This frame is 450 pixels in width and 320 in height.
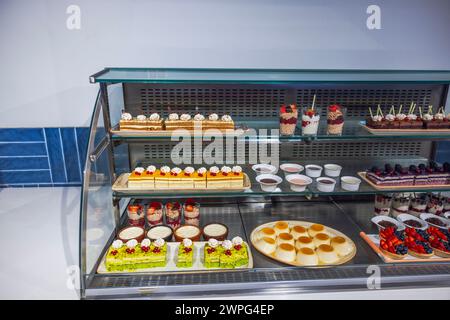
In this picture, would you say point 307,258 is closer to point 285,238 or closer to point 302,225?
point 285,238

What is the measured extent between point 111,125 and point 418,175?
2.60m

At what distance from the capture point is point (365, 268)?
2.44 metres

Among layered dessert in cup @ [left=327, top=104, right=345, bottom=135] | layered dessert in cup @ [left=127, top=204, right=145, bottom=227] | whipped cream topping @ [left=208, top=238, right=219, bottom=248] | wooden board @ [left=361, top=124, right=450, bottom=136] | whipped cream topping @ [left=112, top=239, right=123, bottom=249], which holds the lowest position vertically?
whipped cream topping @ [left=208, top=238, right=219, bottom=248]

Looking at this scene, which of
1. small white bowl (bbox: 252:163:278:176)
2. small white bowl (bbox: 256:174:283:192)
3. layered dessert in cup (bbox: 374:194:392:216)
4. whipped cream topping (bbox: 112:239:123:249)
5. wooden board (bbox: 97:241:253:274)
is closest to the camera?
wooden board (bbox: 97:241:253:274)

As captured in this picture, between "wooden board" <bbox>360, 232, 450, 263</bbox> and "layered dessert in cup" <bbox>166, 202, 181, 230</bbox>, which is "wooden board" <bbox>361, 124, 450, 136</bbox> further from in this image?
"layered dessert in cup" <bbox>166, 202, 181, 230</bbox>

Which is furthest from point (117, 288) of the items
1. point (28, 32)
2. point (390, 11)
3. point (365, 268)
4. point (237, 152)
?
point (390, 11)

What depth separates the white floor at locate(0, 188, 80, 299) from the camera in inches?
87.0

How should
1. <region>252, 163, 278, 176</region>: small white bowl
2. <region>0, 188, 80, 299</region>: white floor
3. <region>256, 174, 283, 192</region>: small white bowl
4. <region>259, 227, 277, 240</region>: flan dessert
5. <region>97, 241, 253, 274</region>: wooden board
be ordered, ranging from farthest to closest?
<region>252, 163, 278, 176</region>: small white bowl → <region>259, 227, 277, 240</region>: flan dessert → <region>256, 174, 283, 192</region>: small white bowl → <region>97, 241, 253, 274</region>: wooden board → <region>0, 188, 80, 299</region>: white floor

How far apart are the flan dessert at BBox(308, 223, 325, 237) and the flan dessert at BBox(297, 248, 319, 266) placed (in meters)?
0.29

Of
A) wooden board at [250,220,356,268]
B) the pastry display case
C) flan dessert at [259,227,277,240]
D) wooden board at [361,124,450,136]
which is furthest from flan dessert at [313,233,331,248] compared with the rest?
wooden board at [361,124,450,136]

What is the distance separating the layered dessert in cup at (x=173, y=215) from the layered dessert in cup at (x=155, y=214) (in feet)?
0.22

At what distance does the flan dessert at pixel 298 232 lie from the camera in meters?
2.73

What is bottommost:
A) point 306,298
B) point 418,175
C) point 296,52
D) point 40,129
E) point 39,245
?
point 306,298
